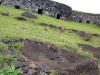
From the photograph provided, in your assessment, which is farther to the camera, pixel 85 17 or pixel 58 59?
pixel 85 17

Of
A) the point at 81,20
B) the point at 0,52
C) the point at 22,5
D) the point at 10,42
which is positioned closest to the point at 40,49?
the point at 10,42

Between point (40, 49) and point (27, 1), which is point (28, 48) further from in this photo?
point (27, 1)

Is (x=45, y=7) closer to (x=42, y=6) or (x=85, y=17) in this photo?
(x=42, y=6)

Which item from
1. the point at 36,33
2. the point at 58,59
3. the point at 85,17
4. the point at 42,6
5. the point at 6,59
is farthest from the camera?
the point at 85,17

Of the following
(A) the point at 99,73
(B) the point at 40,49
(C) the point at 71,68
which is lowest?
(A) the point at 99,73

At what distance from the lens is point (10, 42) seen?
10.3m

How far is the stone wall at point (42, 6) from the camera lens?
2428cm

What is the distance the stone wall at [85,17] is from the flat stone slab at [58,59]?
1782 cm

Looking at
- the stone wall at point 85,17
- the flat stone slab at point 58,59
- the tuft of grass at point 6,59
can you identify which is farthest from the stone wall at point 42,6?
the tuft of grass at point 6,59

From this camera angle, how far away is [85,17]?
98.9 ft

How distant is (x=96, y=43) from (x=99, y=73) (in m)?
6.08

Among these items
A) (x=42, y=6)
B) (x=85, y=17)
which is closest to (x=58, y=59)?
(x=42, y=6)

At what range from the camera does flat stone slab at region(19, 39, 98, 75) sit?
32.7 feet

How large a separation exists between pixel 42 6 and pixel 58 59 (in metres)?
14.6
